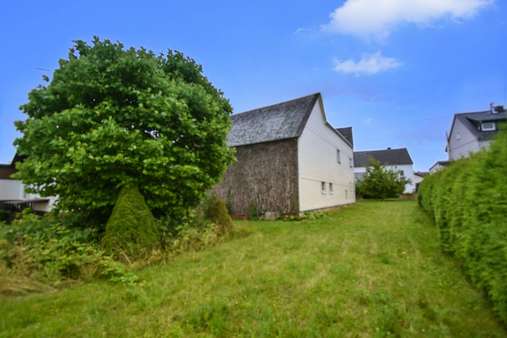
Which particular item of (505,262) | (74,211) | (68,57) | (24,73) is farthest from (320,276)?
(24,73)

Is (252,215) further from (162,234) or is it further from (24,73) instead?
(24,73)

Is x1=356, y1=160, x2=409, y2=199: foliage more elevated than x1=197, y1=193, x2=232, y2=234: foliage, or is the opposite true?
x1=356, y1=160, x2=409, y2=199: foliage

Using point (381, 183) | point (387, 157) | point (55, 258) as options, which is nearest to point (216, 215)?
point (55, 258)

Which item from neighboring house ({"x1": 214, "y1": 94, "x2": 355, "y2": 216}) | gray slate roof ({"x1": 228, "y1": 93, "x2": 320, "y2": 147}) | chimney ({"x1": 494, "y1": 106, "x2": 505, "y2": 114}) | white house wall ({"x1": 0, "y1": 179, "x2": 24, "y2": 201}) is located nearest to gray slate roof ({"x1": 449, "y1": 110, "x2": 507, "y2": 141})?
chimney ({"x1": 494, "y1": 106, "x2": 505, "y2": 114})

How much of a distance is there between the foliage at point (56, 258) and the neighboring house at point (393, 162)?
126ft

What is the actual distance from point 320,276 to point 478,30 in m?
6.98

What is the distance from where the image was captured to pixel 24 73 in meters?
6.96

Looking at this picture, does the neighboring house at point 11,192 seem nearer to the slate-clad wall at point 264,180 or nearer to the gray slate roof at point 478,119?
the slate-clad wall at point 264,180

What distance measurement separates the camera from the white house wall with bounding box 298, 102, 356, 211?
12.6 m

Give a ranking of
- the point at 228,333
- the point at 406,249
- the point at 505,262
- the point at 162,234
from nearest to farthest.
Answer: the point at 505,262, the point at 228,333, the point at 406,249, the point at 162,234

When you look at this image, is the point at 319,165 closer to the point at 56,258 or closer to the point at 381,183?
the point at 56,258

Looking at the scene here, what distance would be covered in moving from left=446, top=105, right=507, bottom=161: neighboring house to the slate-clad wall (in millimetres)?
18178

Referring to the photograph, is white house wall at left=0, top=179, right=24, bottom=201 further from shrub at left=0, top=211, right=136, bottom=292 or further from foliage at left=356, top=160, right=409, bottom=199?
foliage at left=356, top=160, right=409, bottom=199

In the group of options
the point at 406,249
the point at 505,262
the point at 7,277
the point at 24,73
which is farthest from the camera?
the point at 24,73
